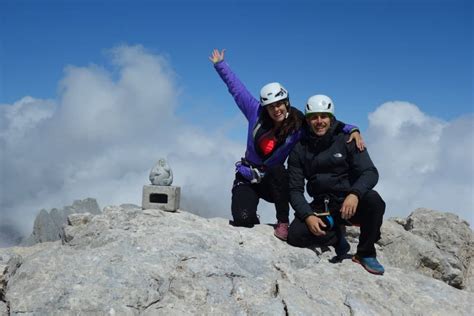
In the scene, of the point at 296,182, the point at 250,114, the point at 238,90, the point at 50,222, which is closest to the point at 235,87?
the point at 238,90

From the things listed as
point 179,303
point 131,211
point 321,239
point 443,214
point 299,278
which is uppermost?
point 443,214

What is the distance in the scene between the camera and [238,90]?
11.7 metres

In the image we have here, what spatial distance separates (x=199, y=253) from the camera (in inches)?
365

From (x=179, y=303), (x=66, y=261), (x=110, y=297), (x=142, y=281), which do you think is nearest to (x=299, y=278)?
(x=179, y=303)

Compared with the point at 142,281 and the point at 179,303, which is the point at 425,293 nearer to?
the point at 179,303

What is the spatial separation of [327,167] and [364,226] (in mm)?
1546

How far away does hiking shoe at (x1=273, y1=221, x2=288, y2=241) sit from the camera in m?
11.0

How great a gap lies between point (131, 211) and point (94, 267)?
309 cm

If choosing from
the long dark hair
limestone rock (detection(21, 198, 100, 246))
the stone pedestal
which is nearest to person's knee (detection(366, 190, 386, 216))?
the long dark hair

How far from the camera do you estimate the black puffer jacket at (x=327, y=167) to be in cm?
1004

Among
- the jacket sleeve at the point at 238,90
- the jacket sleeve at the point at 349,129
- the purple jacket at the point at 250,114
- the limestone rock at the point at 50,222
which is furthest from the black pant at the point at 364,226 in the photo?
the limestone rock at the point at 50,222

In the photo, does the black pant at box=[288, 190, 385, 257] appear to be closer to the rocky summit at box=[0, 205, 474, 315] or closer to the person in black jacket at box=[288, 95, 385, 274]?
the person in black jacket at box=[288, 95, 385, 274]

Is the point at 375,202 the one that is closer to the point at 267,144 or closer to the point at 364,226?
the point at 364,226

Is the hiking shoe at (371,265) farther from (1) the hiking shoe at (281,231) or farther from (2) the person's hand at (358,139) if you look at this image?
(2) the person's hand at (358,139)
